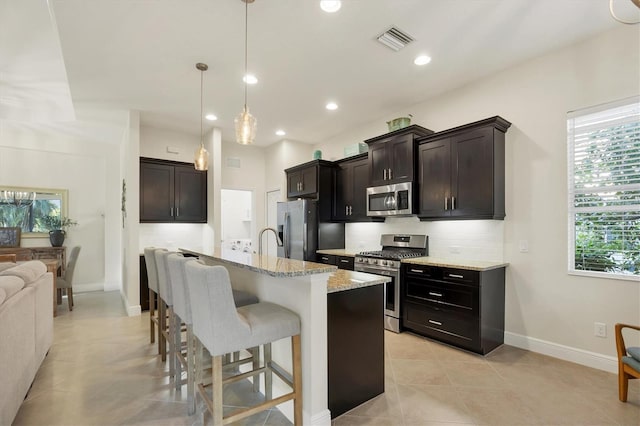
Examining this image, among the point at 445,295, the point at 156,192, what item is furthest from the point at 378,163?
the point at 156,192

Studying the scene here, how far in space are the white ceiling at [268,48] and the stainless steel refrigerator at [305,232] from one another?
1671 mm

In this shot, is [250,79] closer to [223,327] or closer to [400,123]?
[400,123]

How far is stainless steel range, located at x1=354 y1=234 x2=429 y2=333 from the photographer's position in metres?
3.77

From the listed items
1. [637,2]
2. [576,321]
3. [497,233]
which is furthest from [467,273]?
[637,2]

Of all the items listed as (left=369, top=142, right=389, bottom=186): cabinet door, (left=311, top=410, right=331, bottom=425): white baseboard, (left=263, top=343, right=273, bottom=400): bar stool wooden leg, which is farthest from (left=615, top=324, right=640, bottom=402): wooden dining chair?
(left=369, top=142, right=389, bottom=186): cabinet door

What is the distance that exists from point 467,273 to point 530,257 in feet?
2.41

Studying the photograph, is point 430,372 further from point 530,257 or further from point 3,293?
point 3,293

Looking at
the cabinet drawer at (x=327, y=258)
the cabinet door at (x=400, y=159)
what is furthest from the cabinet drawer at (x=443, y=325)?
the cabinet door at (x=400, y=159)

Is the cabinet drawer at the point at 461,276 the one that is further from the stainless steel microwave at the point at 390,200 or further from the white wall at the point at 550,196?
the stainless steel microwave at the point at 390,200

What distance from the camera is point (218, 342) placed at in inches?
63.7

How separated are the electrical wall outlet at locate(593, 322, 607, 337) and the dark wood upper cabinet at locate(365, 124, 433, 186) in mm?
2282

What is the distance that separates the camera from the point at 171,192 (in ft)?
17.4

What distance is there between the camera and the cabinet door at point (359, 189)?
4.80 m

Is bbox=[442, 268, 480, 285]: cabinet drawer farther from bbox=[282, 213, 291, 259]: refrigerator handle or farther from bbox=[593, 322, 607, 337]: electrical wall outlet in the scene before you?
bbox=[282, 213, 291, 259]: refrigerator handle
